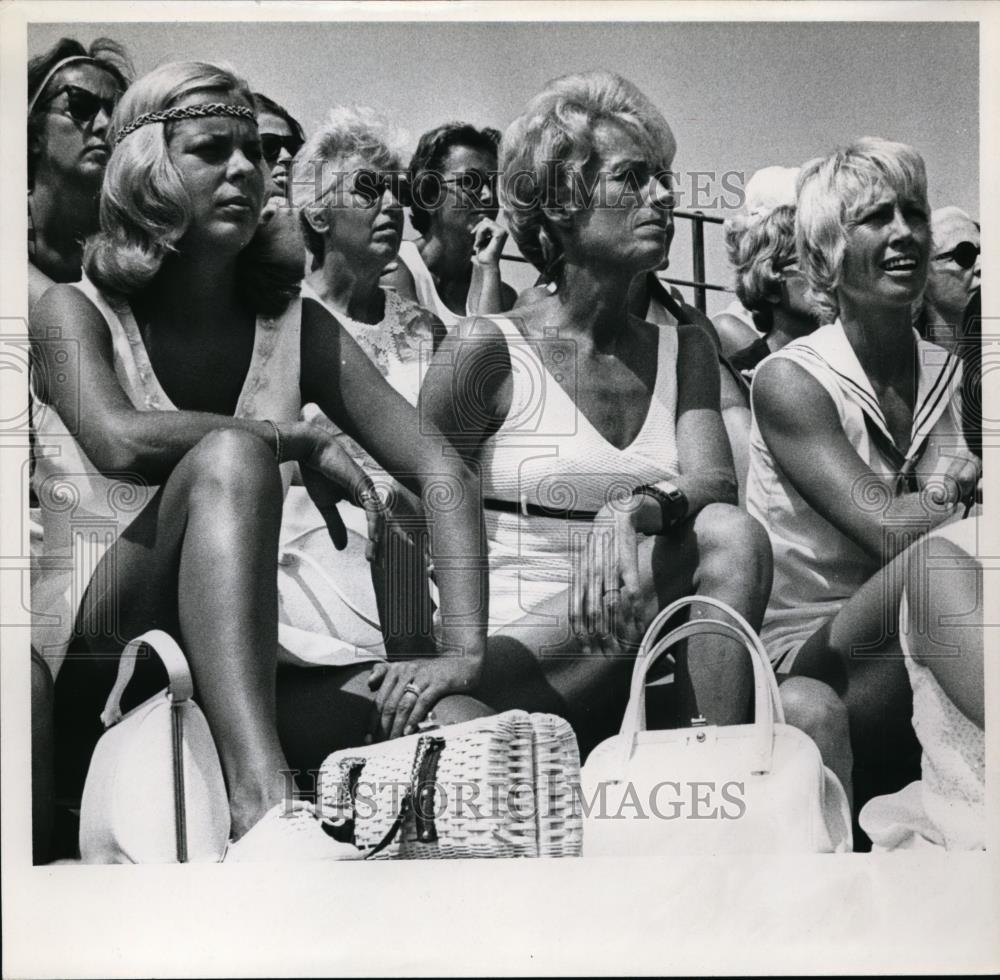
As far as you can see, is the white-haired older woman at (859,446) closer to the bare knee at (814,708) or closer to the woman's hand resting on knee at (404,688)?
the bare knee at (814,708)

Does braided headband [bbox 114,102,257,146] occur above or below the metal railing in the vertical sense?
above

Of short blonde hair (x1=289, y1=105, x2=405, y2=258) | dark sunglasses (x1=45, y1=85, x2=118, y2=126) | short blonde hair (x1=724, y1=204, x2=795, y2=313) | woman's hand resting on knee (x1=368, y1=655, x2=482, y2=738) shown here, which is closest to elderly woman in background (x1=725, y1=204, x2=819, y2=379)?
short blonde hair (x1=724, y1=204, x2=795, y2=313)

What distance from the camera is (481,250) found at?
3.53 m

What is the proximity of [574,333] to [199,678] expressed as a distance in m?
1.19

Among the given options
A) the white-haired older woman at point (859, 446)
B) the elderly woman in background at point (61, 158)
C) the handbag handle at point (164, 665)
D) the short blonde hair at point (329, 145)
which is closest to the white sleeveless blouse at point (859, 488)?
the white-haired older woman at point (859, 446)

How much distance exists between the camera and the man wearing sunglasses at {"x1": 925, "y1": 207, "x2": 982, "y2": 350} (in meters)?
3.59

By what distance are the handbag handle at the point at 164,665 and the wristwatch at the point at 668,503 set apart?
113cm

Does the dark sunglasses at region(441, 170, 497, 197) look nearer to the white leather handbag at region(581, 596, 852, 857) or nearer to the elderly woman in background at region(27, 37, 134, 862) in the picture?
the elderly woman in background at region(27, 37, 134, 862)

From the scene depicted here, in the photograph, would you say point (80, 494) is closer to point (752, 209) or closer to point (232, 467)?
point (232, 467)

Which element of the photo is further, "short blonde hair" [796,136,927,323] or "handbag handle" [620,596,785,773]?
"short blonde hair" [796,136,927,323]

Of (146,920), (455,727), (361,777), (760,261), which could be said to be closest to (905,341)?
(760,261)

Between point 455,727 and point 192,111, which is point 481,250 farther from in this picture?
point 455,727

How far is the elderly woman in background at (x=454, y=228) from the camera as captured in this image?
11.5ft

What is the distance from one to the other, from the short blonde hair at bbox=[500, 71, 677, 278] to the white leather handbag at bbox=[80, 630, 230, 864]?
1.29 m
